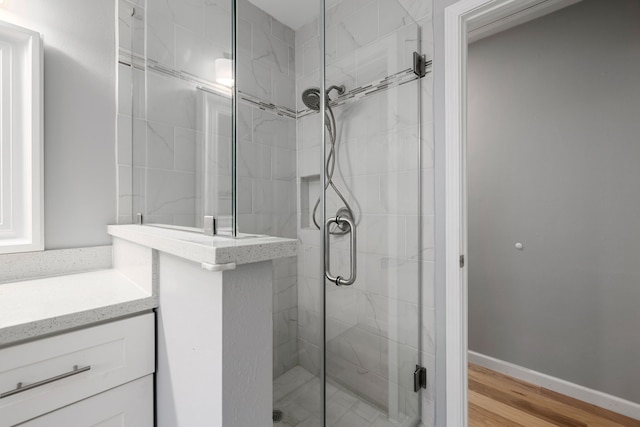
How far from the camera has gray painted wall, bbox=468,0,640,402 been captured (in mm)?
1624

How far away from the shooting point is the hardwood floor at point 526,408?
1562mm

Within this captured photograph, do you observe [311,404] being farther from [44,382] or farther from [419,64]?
[419,64]

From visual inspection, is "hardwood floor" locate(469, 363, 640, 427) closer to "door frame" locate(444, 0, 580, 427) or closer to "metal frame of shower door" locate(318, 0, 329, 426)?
"door frame" locate(444, 0, 580, 427)

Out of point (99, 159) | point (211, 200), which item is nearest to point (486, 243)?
point (211, 200)

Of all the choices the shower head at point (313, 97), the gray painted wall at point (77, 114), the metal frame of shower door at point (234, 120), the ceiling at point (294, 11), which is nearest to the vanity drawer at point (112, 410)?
the metal frame of shower door at point (234, 120)

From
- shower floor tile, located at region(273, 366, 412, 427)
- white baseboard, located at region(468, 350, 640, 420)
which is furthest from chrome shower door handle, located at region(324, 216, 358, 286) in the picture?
white baseboard, located at region(468, 350, 640, 420)

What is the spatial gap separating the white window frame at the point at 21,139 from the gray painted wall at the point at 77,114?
1.6 inches

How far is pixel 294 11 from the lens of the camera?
1.22 m

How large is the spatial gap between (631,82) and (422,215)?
1.48 metres

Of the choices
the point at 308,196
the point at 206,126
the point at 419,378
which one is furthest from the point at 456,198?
the point at 206,126

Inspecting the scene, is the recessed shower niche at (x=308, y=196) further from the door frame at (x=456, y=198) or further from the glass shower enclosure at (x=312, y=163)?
the door frame at (x=456, y=198)

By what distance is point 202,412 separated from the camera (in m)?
0.65

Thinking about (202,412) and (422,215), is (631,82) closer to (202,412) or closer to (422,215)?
(422,215)

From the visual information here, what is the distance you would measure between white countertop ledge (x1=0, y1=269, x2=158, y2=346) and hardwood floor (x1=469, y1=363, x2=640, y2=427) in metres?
1.82
